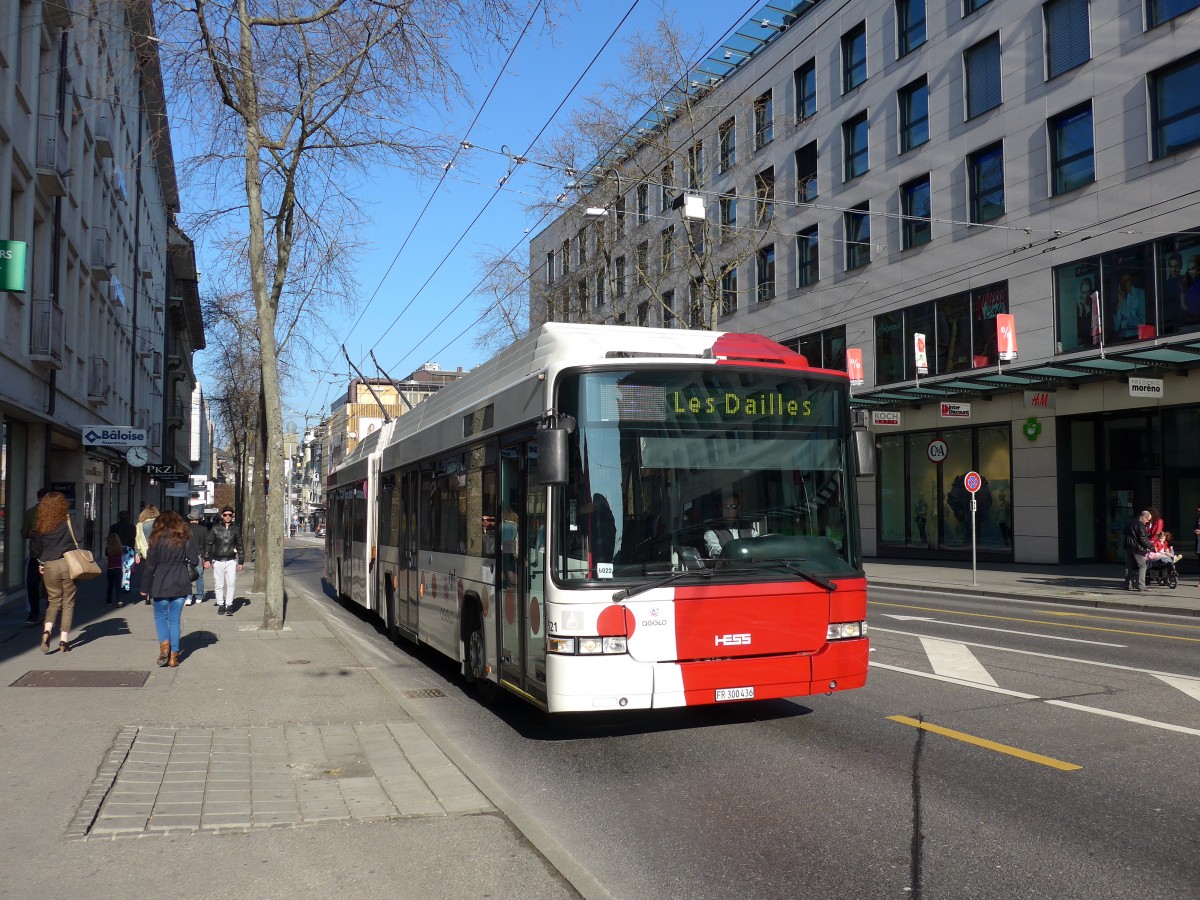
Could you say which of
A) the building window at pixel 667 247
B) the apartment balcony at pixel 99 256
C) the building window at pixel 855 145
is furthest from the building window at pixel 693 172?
the apartment balcony at pixel 99 256

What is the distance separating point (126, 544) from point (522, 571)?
52.1 ft

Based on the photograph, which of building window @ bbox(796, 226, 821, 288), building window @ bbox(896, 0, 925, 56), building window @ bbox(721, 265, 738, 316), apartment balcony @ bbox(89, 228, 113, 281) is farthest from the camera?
building window @ bbox(721, 265, 738, 316)

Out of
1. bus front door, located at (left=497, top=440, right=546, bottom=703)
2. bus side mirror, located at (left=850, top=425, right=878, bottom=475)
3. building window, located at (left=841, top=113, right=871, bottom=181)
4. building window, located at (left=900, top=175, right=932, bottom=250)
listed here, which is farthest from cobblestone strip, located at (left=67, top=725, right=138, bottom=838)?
building window, located at (left=841, top=113, right=871, bottom=181)

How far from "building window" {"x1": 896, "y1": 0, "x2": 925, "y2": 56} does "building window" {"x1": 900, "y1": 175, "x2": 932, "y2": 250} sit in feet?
13.0

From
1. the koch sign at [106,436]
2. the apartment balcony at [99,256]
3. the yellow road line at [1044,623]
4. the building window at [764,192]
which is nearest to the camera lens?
the yellow road line at [1044,623]

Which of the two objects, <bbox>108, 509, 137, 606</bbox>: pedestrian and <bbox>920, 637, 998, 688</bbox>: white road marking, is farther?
<bbox>108, 509, 137, 606</bbox>: pedestrian

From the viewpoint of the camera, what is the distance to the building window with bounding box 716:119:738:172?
117 feet

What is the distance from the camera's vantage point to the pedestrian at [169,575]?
33.8 feet

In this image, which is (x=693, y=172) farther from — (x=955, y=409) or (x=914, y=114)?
(x=955, y=409)

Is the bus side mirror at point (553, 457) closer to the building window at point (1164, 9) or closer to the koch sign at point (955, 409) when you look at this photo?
the building window at point (1164, 9)

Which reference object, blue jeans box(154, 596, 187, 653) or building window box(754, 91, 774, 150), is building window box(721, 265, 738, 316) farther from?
blue jeans box(154, 596, 187, 653)

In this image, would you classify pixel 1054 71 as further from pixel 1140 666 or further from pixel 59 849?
pixel 59 849

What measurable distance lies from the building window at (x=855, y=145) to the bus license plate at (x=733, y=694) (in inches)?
1155

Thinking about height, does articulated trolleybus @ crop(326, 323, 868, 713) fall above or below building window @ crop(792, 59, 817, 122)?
below
